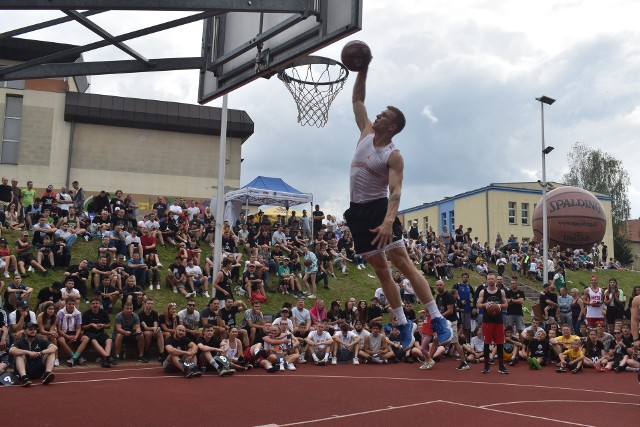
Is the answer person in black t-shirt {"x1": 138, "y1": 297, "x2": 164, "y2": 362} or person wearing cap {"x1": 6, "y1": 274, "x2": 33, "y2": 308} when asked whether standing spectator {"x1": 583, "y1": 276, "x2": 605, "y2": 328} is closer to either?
person in black t-shirt {"x1": 138, "y1": 297, "x2": 164, "y2": 362}

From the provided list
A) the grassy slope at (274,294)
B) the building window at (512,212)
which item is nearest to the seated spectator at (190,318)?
the grassy slope at (274,294)

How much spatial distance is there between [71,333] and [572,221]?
22720mm

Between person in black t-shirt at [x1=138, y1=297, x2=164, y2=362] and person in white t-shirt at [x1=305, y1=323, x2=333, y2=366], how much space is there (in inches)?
120

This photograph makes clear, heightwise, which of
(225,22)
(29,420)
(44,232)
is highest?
(225,22)

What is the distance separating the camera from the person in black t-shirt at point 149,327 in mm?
11711

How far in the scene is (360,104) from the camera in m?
5.22

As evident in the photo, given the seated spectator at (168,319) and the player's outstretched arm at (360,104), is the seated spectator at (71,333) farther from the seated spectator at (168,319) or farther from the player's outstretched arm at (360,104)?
the player's outstretched arm at (360,104)

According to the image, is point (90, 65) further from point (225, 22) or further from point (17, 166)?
point (17, 166)

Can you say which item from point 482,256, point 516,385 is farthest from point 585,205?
point 516,385

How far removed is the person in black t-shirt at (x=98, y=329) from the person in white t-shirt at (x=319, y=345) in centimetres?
405

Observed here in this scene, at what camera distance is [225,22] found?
238 inches

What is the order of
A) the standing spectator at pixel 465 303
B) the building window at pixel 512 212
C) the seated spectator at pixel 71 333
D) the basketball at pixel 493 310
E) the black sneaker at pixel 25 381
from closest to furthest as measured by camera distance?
the black sneaker at pixel 25 381
the basketball at pixel 493 310
the seated spectator at pixel 71 333
the standing spectator at pixel 465 303
the building window at pixel 512 212

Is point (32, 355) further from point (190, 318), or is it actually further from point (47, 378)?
point (190, 318)

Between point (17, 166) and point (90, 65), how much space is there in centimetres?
2176
